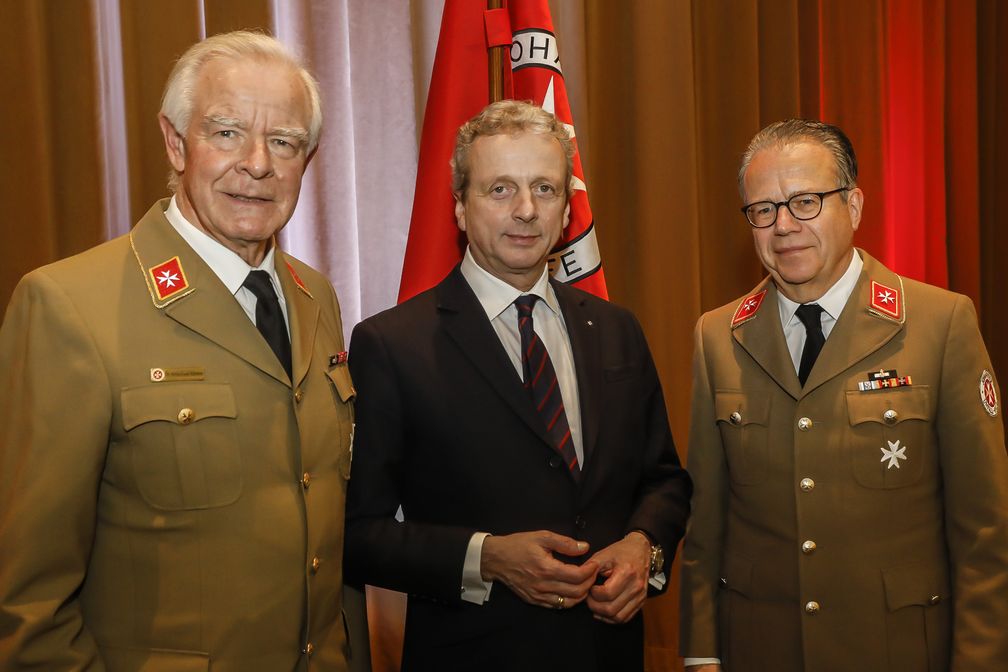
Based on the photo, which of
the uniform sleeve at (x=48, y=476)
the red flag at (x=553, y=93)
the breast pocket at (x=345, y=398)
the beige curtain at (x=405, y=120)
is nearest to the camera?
the uniform sleeve at (x=48, y=476)

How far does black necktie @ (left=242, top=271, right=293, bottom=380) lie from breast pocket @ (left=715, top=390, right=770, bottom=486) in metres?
1.05

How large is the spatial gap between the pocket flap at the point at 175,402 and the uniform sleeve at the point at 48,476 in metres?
0.04

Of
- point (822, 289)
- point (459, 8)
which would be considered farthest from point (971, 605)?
point (459, 8)

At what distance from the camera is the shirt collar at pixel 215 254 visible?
5.49ft

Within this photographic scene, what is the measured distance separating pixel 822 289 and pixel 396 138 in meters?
1.91

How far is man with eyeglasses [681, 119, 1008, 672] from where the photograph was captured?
1893 mm

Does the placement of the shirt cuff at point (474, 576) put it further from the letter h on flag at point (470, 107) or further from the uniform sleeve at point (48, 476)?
the letter h on flag at point (470, 107)

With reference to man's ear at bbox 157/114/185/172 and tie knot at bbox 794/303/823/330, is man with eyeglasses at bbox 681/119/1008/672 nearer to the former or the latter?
tie knot at bbox 794/303/823/330

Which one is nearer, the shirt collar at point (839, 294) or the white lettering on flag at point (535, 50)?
the shirt collar at point (839, 294)

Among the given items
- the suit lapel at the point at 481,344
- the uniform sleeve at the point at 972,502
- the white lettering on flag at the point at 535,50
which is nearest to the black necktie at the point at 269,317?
the suit lapel at the point at 481,344

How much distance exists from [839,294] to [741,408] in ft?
1.16

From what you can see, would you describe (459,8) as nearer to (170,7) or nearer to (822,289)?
(170,7)

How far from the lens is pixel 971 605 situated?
1.87 metres

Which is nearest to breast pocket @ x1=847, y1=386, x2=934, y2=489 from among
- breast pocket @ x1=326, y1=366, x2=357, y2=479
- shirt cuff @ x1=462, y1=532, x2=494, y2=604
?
shirt cuff @ x1=462, y1=532, x2=494, y2=604
